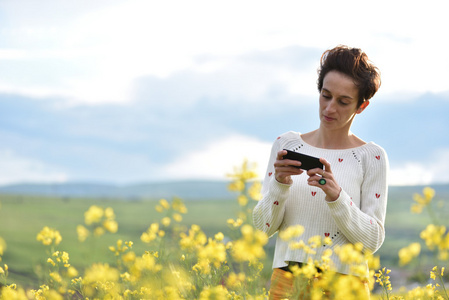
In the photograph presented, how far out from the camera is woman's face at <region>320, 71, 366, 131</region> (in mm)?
2219

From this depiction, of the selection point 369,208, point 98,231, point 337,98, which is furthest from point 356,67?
point 98,231

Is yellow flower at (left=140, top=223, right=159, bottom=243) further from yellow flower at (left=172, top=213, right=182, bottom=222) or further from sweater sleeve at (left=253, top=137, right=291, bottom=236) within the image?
sweater sleeve at (left=253, top=137, right=291, bottom=236)

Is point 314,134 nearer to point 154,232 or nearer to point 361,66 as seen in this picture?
point 361,66

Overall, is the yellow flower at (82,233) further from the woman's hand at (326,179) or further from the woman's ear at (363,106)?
the woman's ear at (363,106)

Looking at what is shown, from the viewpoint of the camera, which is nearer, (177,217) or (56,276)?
(56,276)

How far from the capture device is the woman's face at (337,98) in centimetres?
222

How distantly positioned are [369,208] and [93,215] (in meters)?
1.25

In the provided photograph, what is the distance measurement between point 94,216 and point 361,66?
4.54ft

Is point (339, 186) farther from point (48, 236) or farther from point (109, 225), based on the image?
point (48, 236)

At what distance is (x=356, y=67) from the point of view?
226cm

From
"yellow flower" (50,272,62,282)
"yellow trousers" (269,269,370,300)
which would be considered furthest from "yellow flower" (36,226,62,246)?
"yellow trousers" (269,269,370,300)

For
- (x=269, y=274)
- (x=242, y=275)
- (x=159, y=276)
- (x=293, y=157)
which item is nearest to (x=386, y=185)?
(x=293, y=157)

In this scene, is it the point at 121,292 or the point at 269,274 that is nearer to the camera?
the point at 269,274

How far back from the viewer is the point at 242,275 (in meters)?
1.88
